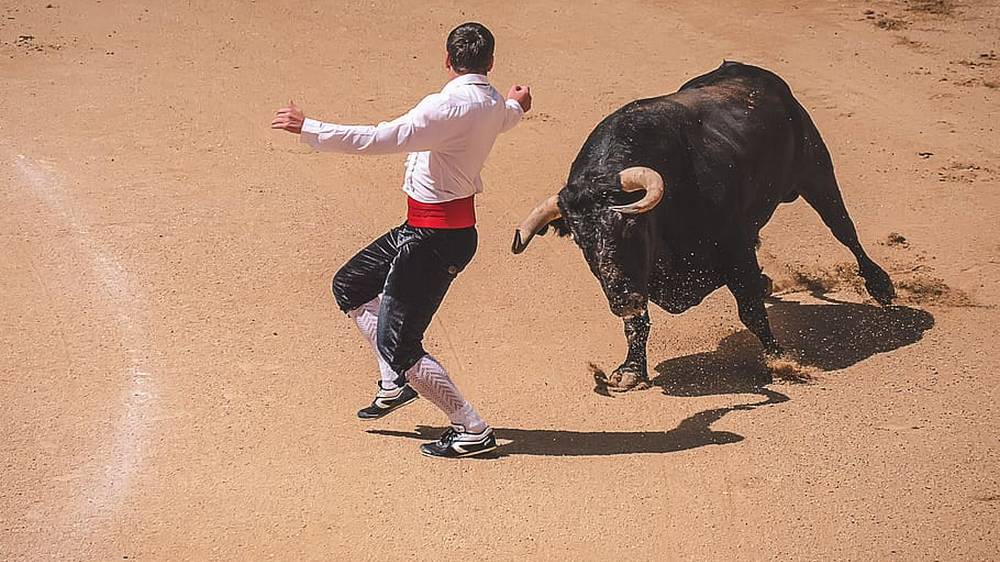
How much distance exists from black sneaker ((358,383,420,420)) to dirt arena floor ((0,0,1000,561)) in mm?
162

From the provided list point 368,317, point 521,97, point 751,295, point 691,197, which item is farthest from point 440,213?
point 751,295

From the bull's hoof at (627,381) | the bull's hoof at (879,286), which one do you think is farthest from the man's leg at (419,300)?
the bull's hoof at (879,286)

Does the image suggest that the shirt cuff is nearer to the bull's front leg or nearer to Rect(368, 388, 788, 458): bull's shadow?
Rect(368, 388, 788, 458): bull's shadow

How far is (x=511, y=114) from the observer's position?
6.47 metres

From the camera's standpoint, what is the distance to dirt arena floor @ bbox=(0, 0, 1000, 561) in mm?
6367

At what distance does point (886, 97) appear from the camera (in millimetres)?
13688

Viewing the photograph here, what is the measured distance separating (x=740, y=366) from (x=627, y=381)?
0.97m

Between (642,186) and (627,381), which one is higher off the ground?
(642,186)

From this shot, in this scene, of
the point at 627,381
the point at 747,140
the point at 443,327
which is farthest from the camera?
the point at 443,327

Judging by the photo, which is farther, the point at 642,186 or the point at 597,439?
the point at 642,186

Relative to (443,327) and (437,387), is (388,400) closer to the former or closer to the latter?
(437,387)

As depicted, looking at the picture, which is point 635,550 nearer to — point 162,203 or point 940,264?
point 940,264

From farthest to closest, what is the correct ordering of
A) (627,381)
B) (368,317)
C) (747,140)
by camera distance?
1. (747,140)
2. (627,381)
3. (368,317)

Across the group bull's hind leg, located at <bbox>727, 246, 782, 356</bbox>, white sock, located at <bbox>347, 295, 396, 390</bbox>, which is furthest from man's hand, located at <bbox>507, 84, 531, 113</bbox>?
bull's hind leg, located at <bbox>727, 246, 782, 356</bbox>
